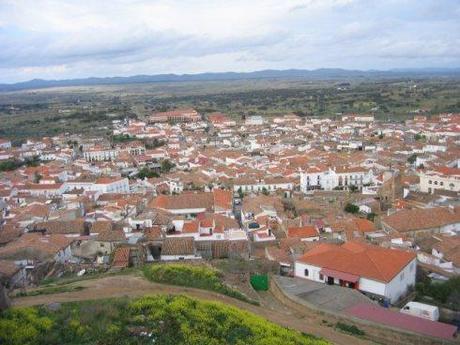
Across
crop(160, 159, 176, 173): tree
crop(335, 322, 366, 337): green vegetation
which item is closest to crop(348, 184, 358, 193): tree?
crop(160, 159, 176, 173): tree

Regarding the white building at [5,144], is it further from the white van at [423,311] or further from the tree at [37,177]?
the white van at [423,311]

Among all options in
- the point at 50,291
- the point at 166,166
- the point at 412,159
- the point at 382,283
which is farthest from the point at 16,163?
the point at 382,283

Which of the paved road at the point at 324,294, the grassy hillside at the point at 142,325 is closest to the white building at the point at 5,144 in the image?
the paved road at the point at 324,294

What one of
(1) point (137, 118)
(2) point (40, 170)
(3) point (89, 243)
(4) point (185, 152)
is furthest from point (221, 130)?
(3) point (89, 243)

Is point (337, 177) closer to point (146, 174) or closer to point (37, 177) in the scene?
point (146, 174)

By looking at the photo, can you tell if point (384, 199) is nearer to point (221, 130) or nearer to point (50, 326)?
point (50, 326)
